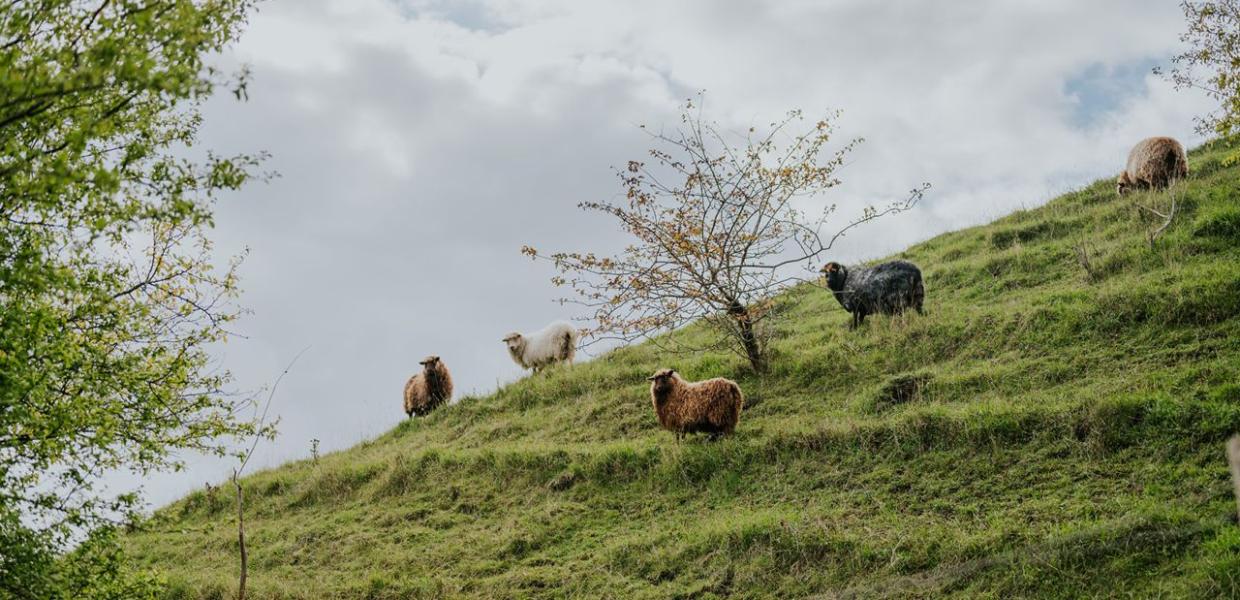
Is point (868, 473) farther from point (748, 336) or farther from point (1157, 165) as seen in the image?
point (1157, 165)

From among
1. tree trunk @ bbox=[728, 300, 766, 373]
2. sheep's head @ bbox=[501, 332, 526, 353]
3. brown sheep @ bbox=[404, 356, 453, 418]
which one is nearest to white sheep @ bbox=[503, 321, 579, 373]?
sheep's head @ bbox=[501, 332, 526, 353]

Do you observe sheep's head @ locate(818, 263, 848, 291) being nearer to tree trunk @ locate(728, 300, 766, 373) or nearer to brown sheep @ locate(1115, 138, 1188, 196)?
tree trunk @ locate(728, 300, 766, 373)

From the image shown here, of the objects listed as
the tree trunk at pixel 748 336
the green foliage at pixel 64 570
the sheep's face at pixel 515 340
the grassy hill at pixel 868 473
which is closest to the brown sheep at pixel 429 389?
the sheep's face at pixel 515 340

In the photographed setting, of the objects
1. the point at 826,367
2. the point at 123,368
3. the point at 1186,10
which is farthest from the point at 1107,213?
the point at 123,368

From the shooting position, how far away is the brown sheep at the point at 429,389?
2392cm

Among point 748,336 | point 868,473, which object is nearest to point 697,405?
point 868,473

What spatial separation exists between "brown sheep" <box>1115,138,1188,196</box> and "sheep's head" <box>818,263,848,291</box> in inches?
311

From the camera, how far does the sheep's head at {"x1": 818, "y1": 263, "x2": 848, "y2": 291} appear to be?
2012cm

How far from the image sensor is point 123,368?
10820 mm

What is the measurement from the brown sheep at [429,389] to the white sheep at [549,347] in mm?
2011

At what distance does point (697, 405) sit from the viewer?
15.4 metres

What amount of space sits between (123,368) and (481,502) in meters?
6.35

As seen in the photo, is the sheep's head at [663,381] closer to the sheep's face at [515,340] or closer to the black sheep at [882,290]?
the black sheep at [882,290]

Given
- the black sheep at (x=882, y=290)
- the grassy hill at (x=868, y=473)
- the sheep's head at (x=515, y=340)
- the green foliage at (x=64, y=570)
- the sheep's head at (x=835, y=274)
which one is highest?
the sheep's head at (x=515, y=340)
